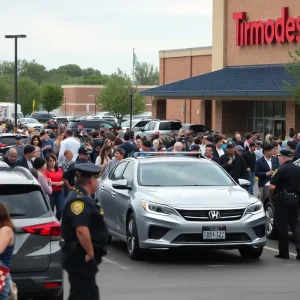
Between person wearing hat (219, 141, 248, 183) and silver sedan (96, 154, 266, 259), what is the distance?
4.32m

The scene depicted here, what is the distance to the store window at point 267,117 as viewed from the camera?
156 feet

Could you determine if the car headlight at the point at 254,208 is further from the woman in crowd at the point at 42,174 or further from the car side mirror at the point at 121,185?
the woman in crowd at the point at 42,174

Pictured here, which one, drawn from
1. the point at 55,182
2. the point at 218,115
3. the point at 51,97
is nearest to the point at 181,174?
the point at 55,182

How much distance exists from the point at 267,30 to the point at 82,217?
40.4 meters

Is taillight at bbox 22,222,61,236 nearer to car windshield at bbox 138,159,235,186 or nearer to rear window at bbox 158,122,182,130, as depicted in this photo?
car windshield at bbox 138,159,235,186

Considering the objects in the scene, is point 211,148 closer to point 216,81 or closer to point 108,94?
point 216,81

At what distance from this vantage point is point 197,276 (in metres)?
12.9

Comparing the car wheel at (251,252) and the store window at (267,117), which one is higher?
the store window at (267,117)

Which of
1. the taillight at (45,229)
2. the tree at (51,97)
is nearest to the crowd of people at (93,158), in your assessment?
the taillight at (45,229)

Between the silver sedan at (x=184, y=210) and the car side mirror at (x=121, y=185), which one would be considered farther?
the car side mirror at (x=121, y=185)

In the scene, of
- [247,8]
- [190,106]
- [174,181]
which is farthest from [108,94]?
[174,181]

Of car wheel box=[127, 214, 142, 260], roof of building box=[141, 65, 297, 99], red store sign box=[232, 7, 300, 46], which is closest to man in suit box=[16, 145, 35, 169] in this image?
car wheel box=[127, 214, 142, 260]

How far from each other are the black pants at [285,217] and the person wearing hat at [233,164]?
191 inches

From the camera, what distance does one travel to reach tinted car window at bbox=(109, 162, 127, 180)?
52.2 ft
